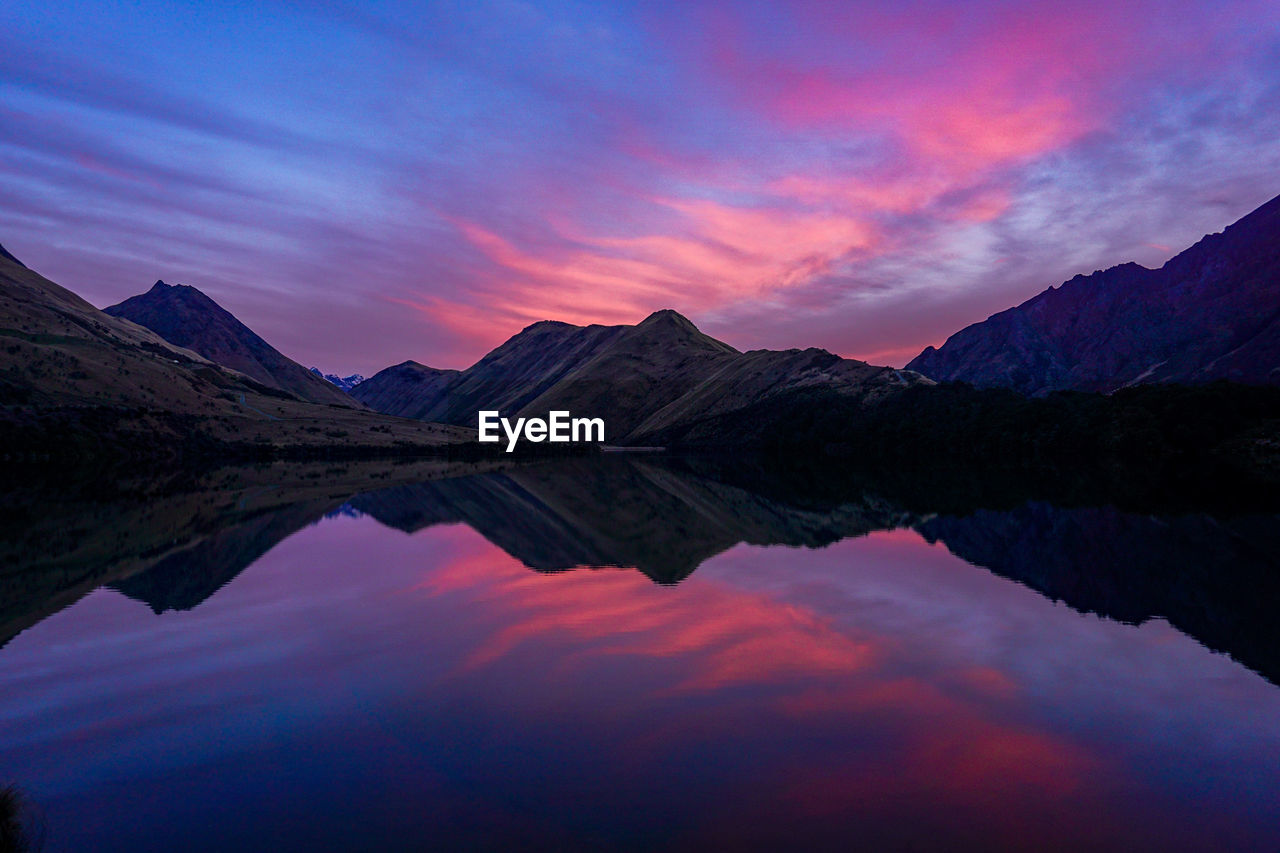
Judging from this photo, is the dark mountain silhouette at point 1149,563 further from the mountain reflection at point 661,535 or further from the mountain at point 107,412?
the mountain at point 107,412

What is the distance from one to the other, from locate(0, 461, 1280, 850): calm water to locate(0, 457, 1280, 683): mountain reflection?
16.3 inches

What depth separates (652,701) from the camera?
1756cm

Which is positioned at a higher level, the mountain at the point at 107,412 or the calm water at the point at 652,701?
the mountain at the point at 107,412

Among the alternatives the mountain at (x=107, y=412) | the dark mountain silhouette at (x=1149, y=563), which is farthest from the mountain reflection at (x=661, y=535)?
the mountain at (x=107, y=412)

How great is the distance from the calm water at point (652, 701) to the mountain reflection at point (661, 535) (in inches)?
16.3

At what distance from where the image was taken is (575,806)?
40.9 feet

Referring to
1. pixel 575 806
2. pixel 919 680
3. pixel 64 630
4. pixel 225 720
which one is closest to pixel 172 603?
pixel 64 630

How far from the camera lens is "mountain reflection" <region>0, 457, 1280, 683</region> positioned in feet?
97.4

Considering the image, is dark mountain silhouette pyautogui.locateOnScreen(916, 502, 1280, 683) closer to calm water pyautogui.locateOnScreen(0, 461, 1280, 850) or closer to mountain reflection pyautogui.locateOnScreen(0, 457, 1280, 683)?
mountain reflection pyautogui.locateOnScreen(0, 457, 1280, 683)

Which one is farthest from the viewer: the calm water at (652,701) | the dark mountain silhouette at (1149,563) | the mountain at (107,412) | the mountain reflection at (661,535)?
the mountain at (107,412)

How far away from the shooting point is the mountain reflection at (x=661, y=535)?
2969 cm

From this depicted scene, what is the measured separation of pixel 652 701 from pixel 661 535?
31.2 meters

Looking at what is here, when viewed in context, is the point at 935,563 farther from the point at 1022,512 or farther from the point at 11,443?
the point at 11,443

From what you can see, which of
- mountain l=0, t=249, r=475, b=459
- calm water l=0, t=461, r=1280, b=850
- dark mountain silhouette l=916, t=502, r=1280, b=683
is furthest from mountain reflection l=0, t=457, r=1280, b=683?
mountain l=0, t=249, r=475, b=459
